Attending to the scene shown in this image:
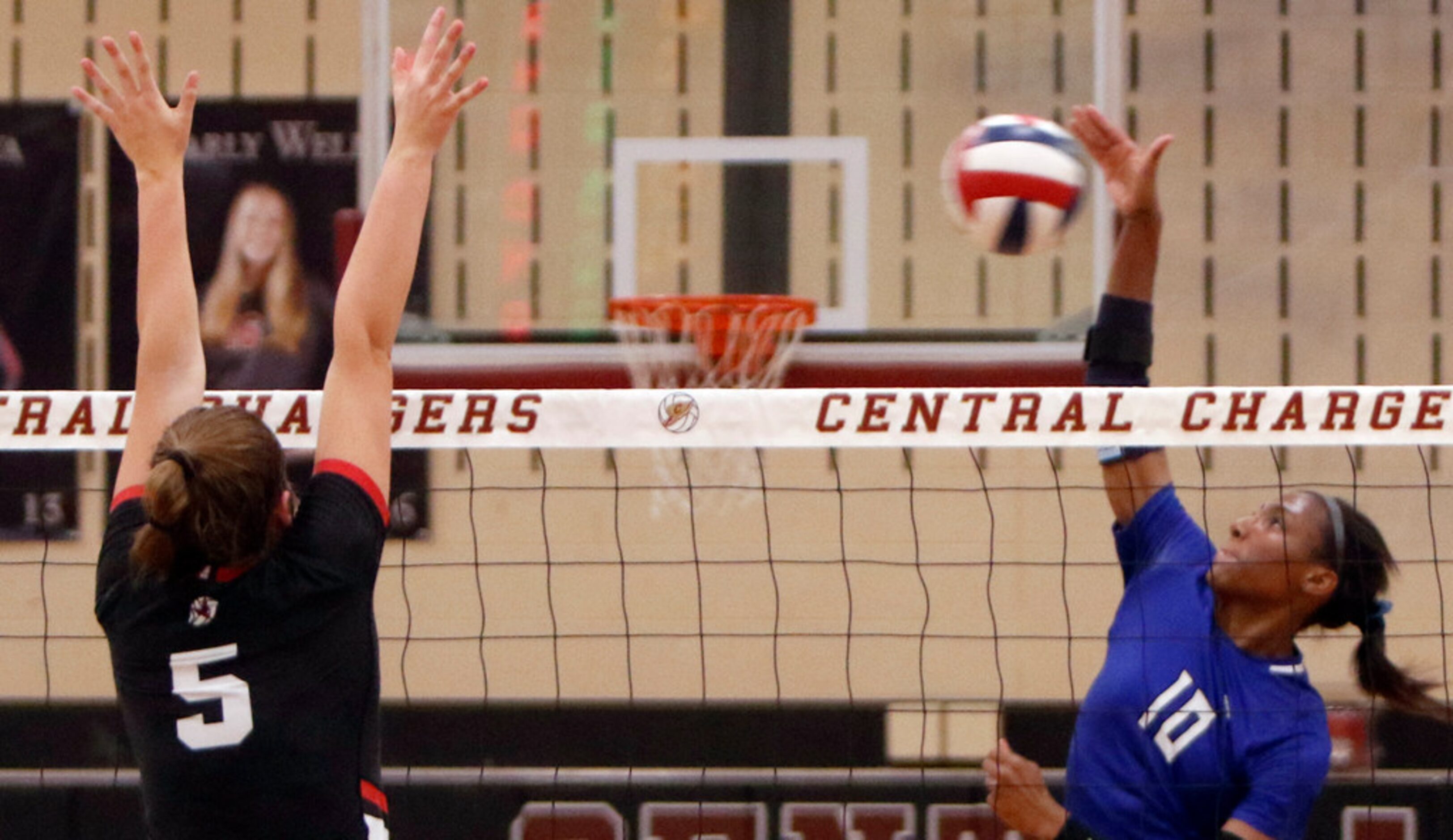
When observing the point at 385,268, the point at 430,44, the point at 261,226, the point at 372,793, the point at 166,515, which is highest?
the point at 261,226

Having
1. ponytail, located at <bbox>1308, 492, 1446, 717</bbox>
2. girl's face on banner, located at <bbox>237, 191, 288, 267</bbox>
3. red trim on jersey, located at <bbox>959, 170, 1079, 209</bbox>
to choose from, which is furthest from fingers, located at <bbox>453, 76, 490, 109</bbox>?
girl's face on banner, located at <bbox>237, 191, 288, 267</bbox>

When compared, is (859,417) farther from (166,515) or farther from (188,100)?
(166,515)

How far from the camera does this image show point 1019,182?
3.64 meters

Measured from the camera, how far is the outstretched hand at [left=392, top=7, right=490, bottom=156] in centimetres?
221

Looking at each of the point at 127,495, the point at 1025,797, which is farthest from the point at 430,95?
the point at 1025,797

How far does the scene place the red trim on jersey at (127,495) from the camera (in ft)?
6.49

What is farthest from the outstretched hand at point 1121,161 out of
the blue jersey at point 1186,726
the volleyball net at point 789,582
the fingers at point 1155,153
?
the volleyball net at point 789,582

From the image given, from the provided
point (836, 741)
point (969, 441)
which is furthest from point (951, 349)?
point (969, 441)

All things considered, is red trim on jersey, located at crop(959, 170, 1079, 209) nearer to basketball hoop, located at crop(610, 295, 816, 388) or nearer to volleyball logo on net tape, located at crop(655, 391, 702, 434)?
volleyball logo on net tape, located at crop(655, 391, 702, 434)

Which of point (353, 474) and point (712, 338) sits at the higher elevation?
point (712, 338)

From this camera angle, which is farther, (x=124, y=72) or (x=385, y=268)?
(x=124, y=72)

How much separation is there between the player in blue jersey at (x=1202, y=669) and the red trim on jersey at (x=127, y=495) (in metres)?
1.34

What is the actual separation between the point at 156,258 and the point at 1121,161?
1.68m

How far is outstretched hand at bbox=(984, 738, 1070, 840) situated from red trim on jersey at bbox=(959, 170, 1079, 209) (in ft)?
5.02
